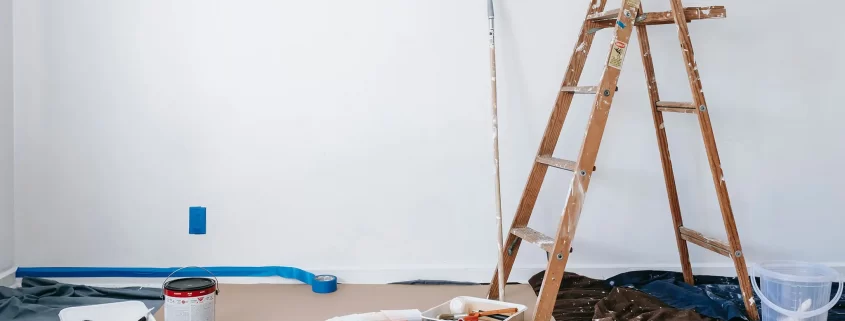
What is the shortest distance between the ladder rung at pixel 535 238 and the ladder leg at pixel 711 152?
0.65m

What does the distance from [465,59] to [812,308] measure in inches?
65.9

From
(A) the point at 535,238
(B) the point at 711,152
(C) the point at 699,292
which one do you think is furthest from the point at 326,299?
(B) the point at 711,152

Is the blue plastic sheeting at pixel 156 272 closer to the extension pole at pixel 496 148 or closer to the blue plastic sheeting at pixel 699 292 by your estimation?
the extension pole at pixel 496 148

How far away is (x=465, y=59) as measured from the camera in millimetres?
3229

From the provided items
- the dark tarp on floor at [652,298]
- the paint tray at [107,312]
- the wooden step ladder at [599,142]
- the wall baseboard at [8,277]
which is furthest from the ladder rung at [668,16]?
the wall baseboard at [8,277]

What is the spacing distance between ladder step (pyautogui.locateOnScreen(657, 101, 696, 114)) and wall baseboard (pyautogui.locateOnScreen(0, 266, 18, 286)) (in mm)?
2852

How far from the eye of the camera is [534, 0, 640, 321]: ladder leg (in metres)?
2.52

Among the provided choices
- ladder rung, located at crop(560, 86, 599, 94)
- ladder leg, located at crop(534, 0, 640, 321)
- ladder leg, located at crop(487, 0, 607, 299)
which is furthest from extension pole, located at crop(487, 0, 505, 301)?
ladder leg, located at crop(534, 0, 640, 321)

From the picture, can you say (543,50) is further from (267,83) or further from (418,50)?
(267,83)

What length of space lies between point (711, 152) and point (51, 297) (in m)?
2.62

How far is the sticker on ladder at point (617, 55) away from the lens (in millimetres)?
2539

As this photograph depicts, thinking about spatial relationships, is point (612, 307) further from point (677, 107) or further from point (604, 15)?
point (604, 15)

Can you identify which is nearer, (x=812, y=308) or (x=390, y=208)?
(x=812, y=308)

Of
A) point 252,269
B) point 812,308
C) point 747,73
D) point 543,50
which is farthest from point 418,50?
point 812,308
